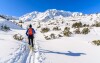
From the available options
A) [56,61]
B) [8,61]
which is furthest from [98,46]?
[8,61]

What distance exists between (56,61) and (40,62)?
3.86ft

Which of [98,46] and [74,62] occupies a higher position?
[98,46]

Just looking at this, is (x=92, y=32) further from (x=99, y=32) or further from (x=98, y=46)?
(x=98, y=46)

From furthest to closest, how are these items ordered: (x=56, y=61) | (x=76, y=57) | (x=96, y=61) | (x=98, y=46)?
(x=98, y=46) → (x=76, y=57) → (x=96, y=61) → (x=56, y=61)

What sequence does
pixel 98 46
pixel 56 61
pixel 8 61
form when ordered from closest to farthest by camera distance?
1. pixel 8 61
2. pixel 56 61
3. pixel 98 46

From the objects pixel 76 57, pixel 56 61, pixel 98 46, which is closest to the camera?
pixel 56 61

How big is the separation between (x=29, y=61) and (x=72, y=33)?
51.4 feet

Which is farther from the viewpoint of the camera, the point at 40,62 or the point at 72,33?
the point at 72,33

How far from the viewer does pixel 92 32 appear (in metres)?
25.4

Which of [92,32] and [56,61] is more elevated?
[92,32]

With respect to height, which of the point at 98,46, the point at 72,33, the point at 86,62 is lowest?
the point at 86,62

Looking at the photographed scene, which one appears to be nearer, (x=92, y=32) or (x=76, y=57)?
(x=76, y=57)

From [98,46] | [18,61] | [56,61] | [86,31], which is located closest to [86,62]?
[56,61]

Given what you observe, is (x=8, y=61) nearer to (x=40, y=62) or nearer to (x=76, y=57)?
(x=40, y=62)
